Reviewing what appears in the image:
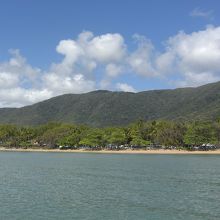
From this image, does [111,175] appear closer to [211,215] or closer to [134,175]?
[134,175]

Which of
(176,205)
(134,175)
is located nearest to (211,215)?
(176,205)

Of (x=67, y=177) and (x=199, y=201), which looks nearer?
(x=199, y=201)

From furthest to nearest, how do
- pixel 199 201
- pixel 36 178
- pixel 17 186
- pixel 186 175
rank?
pixel 186 175 → pixel 36 178 → pixel 17 186 → pixel 199 201

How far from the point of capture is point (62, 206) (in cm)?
5166

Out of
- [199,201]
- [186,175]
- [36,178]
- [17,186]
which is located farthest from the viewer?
[186,175]

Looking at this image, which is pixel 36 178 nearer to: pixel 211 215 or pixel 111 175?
pixel 111 175

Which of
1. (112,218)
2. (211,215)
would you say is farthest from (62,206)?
(211,215)

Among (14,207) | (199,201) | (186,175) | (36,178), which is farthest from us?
(186,175)

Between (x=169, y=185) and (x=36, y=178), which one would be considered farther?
(x=36, y=178)

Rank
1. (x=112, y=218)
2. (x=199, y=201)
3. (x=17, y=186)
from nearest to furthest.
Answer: (x=112, y=218)
(x=199, y=201)
(x=17, y=186)

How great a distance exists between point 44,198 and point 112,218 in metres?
15.2

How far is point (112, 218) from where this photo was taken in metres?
45.0

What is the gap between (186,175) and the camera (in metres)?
89.1

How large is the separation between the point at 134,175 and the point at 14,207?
133 ft
